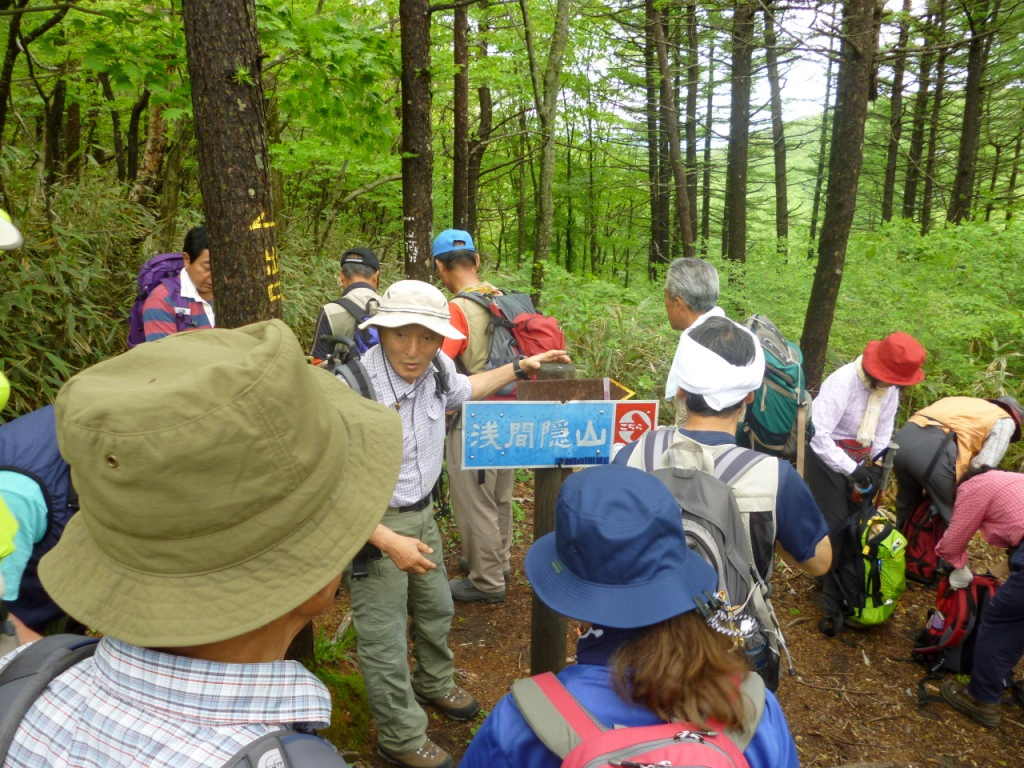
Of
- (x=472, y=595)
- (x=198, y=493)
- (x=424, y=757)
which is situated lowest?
(x=472, y=595)

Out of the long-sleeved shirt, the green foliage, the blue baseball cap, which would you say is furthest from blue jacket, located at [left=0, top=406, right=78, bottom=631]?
the long-sleeved shirt

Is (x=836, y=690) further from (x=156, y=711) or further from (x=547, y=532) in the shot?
(x=156, y=711)

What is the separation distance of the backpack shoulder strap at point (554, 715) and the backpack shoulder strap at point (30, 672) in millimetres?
744

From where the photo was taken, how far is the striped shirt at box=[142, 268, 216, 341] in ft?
13.1

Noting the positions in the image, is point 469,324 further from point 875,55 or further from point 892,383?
point 875,55

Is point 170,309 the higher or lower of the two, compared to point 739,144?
lower

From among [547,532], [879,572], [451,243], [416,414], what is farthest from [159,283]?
[879,572]

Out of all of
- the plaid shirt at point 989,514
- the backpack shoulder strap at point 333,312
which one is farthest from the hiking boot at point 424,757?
the plaid shirt at point 989,514

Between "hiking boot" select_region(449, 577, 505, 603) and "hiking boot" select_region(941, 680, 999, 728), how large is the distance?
8.88 ft

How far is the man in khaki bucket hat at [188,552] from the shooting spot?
35.3 inches

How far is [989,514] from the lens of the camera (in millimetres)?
3586

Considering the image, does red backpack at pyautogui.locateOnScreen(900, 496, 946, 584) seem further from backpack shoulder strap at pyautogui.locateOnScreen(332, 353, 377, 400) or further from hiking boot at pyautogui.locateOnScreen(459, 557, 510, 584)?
backpack shoulder strap at pyautogui.locateOnScreen(332, 353, 377, 400)

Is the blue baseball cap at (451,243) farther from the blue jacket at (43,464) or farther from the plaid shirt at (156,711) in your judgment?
the plaid shirt at (156,711)

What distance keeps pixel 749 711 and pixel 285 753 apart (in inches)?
36.1
